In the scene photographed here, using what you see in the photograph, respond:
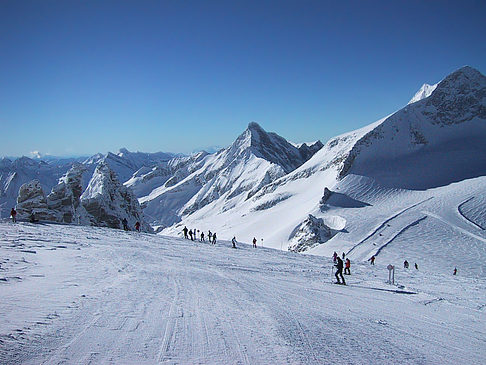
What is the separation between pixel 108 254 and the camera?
16.8 meters

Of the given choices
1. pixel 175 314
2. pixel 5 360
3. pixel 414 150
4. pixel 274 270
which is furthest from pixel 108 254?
pixel 414 150

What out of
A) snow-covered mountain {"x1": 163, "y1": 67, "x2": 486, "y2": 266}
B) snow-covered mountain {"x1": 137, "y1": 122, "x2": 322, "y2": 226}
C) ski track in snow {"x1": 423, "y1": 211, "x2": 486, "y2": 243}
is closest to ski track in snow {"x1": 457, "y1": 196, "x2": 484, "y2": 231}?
snow-covered mountain {"x1": 163, "y1": 67, "x2": 486, "y2": 266}

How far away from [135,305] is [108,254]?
980 cm

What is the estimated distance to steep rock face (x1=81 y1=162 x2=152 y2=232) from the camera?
1807 inches

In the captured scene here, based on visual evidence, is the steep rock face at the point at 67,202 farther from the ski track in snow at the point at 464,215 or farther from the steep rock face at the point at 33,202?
the ski track in snow at the point at 464,215

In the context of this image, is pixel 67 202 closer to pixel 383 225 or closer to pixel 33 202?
pixel 33 202

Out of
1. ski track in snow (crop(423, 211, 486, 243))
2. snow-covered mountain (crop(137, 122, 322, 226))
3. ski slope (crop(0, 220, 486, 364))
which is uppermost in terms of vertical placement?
snow-covered mountain (crop(137, 122, 322, 226))

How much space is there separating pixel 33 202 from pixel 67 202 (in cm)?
458

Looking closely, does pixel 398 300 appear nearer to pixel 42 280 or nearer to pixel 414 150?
pixel 42 280

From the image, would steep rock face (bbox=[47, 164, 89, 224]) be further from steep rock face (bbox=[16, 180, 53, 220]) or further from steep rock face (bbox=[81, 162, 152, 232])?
steep rock face (bbox=[81, 162, 152, 232])

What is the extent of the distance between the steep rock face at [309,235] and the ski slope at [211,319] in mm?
38923

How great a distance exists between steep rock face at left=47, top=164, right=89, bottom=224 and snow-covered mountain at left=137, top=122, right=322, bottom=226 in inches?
3358

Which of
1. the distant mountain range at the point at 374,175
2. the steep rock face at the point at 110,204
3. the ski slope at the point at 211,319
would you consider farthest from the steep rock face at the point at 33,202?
the ski slope at the point at 211,319

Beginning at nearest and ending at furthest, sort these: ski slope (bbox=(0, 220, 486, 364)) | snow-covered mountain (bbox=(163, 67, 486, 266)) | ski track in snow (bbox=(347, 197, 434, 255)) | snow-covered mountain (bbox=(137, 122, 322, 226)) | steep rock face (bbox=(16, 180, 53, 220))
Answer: ski slope (bbox=(0, 220, 486, 364)), steep rock face (bbox=(16, 180, 53, 220)), ski track in snow (bbox=(347, 197, 434, 255)), snow-covered mountain (bbox=(163, 67, 486, 266)), snow-covered mountain (bbox=(137, 122, 322, 226))
